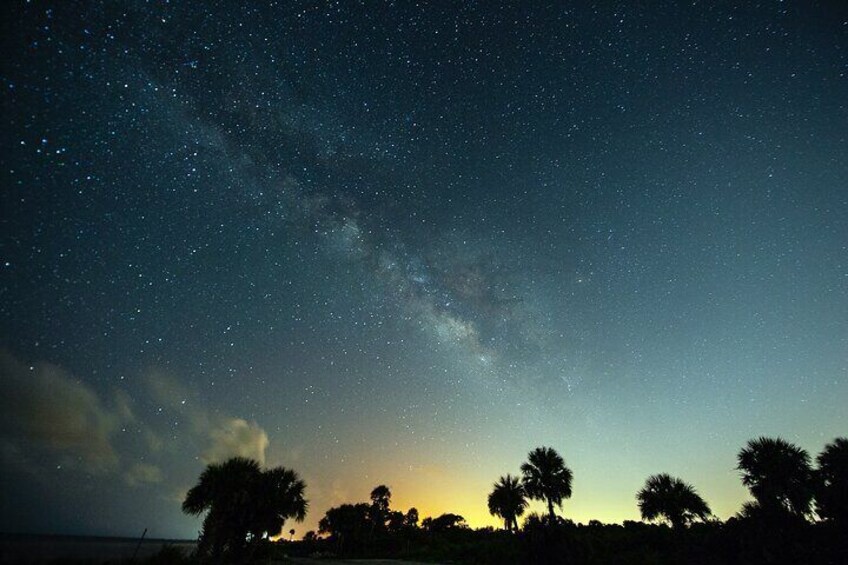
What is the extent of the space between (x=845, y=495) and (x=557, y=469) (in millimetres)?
21767

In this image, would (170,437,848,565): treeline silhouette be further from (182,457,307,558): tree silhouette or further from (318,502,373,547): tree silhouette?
(318,502,373,547): tree silhouette

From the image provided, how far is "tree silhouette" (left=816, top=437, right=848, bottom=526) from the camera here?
22.0 metres

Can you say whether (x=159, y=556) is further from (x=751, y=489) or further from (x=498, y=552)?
(x=751, y=489)

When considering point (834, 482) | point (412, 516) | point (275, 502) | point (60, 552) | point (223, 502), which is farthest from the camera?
point (412, 516)

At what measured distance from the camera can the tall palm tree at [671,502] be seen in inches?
1298

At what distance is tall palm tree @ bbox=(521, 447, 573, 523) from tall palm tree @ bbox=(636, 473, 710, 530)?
264 inches

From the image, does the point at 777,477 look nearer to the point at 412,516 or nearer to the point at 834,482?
the point at 834,482

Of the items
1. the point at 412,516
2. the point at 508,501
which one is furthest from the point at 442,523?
the point at 508,501

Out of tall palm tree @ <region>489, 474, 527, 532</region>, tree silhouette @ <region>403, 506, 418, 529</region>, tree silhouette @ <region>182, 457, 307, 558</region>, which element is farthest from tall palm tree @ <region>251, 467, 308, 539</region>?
tree silhouette @ <region>403, 506, 418, 529</region>

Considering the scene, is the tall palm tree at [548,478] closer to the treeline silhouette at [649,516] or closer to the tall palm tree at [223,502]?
the treeline silhouette at [649,516]

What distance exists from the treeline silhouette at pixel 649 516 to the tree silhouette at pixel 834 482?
0.18 ft

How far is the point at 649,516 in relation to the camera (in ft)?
114

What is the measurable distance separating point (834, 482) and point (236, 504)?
40.1 m

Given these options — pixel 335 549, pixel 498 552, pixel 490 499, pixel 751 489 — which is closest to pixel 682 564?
pixel 751 489
